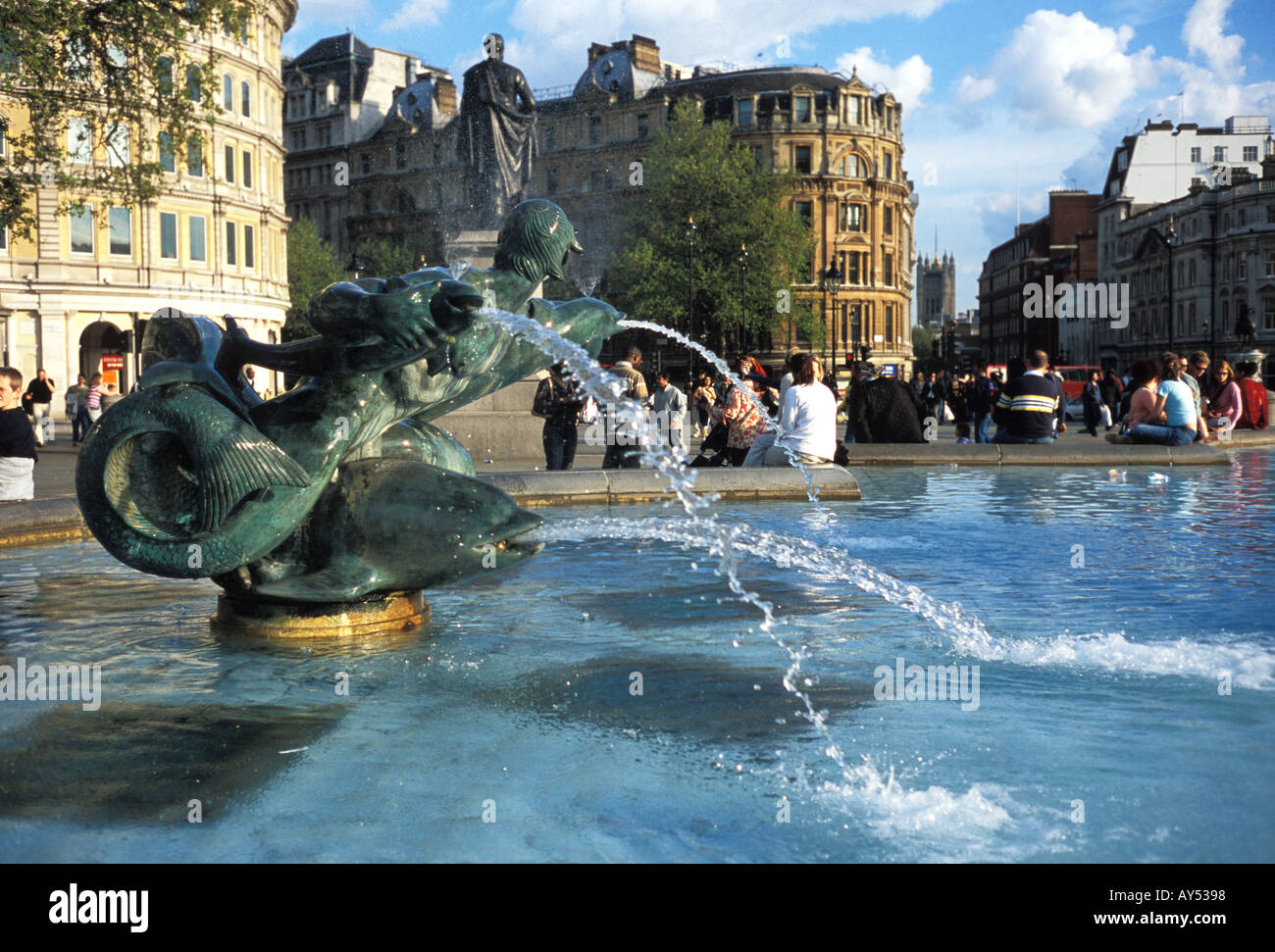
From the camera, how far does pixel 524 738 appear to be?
13.2ft

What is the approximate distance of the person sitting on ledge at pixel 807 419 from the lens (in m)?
10.7

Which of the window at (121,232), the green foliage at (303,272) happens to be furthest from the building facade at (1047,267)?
the window at (121,232)

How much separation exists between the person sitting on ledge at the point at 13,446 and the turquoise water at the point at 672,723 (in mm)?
2445

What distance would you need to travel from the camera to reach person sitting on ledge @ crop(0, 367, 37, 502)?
955cm

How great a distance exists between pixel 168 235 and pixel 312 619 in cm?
5088

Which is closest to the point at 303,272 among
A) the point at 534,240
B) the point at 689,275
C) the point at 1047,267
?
the point at 689,275

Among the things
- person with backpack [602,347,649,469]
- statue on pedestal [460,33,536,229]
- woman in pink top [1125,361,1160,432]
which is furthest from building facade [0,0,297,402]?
woman in pink top [1125,361,1160,432]

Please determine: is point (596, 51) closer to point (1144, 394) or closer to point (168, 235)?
point (168, 235)

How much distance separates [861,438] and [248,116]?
4844 cm

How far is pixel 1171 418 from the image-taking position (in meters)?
14.9

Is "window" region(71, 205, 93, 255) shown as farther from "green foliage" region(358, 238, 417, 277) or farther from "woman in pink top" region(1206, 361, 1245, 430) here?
"woman in pink top" region(1206, 361, 1245, 430)

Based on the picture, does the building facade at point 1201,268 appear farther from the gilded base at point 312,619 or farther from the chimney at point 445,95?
the gilded base at point 312,619

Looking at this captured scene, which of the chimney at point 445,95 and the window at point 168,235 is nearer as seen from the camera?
the window at point 168,235
